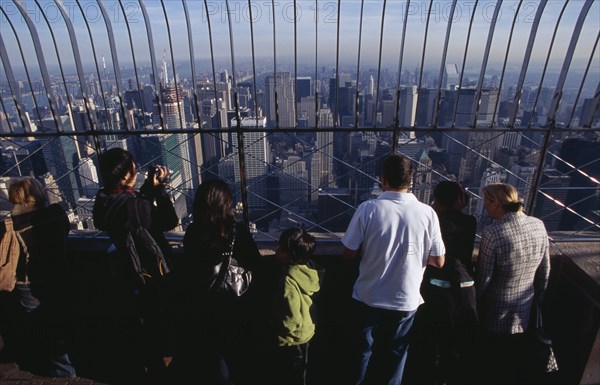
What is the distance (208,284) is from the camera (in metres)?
2.26

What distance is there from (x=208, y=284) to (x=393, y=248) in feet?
3.74

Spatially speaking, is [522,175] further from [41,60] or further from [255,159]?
[41,60]

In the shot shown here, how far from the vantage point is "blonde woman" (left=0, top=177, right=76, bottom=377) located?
102 inches

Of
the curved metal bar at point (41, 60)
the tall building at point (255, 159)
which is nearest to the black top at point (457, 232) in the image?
the tall building at point (255, 159)

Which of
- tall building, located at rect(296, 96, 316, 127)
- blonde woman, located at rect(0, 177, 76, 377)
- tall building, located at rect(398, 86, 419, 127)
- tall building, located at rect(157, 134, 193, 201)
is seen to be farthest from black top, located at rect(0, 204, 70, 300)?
tall building, located at rect(398, 86, 419, 127)

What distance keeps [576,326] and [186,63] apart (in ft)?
12.5

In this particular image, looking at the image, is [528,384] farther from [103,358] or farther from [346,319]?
[103,358]

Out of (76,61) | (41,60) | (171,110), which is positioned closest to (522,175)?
(171,110)

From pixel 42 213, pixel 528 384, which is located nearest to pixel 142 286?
pixel 42 213

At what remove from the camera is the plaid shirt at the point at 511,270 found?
231 centimetres

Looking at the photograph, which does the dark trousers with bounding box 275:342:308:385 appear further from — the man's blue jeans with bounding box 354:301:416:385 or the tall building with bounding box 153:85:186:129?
the tall building with bounding box 153:85:186:129

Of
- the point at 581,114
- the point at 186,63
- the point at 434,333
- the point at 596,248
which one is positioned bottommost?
the point at 434,333

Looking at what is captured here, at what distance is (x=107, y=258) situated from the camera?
338 cm

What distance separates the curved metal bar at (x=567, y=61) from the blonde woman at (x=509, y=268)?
1215mm
